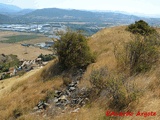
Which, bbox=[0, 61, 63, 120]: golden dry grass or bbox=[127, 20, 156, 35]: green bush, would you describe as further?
bbox=[127, 20, 156, 35]: green bush

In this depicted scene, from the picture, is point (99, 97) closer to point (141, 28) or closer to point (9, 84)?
point (141, 28)

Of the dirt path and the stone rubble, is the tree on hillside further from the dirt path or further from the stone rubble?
the dirt path

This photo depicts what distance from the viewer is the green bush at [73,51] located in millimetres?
15062

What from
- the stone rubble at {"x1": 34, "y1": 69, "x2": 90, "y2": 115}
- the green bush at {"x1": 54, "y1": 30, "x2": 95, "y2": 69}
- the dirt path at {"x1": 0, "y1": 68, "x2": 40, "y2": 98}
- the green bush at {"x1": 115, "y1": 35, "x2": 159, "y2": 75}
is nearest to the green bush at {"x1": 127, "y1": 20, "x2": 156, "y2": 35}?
the green bush at {"x1": 54, "y1": 30, "x2": 95, "y2": 69}

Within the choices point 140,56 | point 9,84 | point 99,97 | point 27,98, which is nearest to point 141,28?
point 140,56

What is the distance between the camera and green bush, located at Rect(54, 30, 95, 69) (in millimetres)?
15062

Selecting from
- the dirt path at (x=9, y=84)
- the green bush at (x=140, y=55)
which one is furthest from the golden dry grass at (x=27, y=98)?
the green bush at (x=140, y=55)

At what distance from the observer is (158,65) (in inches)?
436

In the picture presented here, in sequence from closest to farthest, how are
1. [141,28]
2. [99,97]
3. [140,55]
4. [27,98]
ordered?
[99,97] < [140,55] < [27,98] < [141,28]

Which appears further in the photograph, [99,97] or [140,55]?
[140,55]

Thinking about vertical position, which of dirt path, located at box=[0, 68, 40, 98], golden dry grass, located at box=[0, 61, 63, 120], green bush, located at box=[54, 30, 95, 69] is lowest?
dirt path, located at box=[0, 68, 40, 98]

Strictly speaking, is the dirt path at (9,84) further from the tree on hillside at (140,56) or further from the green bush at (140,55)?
the green bush at (140,55)

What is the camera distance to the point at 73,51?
15.5 meters

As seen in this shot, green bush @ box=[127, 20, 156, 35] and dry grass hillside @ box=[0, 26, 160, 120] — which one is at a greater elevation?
green bush @ box=[127, 20, 156, 35]
